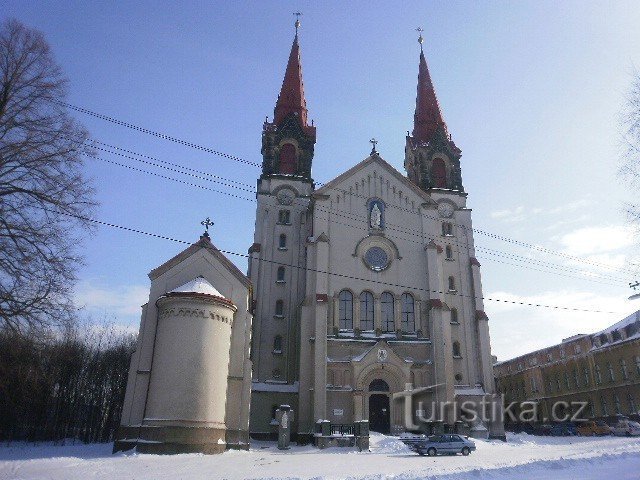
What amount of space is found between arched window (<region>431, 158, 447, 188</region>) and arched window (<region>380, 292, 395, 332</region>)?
1157 cm

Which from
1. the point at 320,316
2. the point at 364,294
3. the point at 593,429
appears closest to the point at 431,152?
the point at 364,294

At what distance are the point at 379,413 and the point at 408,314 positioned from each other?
6954 millimetres

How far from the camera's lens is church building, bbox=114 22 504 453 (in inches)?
948

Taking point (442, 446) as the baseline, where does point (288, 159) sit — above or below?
above

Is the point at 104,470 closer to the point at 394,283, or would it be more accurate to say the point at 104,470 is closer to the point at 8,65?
the point at 8,65

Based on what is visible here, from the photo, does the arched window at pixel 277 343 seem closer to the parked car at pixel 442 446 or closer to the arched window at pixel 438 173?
the parked car at pixel 442 446

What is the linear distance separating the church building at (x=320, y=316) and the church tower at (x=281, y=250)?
9 centimetres

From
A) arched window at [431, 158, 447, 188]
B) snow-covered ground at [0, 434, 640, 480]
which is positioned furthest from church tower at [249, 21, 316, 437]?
arched window at [431, 158, 447, 188]

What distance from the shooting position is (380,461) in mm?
19547

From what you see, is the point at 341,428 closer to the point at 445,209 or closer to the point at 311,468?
the point at 311,468

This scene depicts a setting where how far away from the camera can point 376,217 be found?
3662 cm

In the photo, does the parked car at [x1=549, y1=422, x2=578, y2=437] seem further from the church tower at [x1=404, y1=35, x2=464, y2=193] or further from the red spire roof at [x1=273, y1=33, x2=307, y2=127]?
the red spire roof at [x1=273, y1=33, x2=307, y2=127]

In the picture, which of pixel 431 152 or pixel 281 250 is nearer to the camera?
pixel 281 250

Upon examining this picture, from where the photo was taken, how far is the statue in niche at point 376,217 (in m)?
36.3
